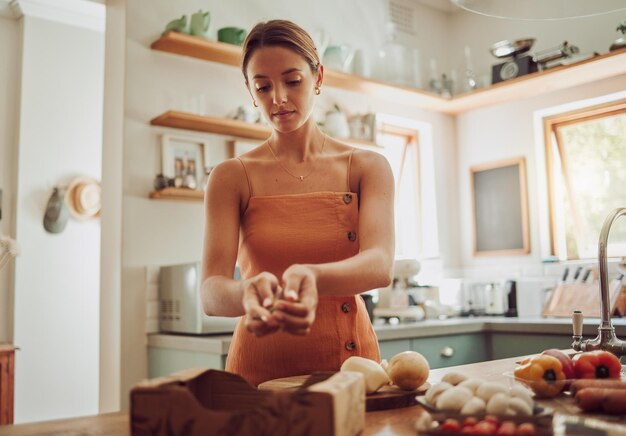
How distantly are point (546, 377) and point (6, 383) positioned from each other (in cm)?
334

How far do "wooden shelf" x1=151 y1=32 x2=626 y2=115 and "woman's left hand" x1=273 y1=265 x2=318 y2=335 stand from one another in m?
2.49

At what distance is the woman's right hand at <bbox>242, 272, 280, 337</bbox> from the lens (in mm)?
854

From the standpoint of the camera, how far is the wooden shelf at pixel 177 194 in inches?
123

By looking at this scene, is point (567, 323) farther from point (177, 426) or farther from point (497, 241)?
point (177, 426)

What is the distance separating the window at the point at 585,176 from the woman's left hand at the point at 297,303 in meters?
3.48

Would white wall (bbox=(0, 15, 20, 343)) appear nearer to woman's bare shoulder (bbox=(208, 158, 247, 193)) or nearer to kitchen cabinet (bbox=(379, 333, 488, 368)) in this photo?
kitchen cabinet (bbox=(379, 333, 488, 368))

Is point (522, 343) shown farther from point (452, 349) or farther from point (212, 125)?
point (212, 125)

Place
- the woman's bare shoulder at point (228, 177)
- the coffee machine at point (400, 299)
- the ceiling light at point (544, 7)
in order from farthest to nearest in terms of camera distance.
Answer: the coffee machine at point (400, 299) < the ceiling light at point (544, 7) < the woman's bare shoulder at point (228, 177)

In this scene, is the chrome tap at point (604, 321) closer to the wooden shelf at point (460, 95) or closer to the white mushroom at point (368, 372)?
the white mushroom at point (368, 372)

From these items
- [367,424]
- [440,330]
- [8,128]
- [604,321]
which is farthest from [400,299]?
[8,128]

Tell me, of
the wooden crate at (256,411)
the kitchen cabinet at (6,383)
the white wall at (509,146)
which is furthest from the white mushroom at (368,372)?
the white wall at (509,146)

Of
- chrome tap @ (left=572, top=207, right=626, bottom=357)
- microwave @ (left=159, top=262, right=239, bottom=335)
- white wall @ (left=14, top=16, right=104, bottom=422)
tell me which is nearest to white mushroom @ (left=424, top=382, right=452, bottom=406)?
chrome tap @ (left=572, top=207, right=626, bottom=357)

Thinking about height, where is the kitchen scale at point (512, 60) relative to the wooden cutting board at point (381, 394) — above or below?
above

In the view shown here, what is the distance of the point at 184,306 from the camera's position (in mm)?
2914
